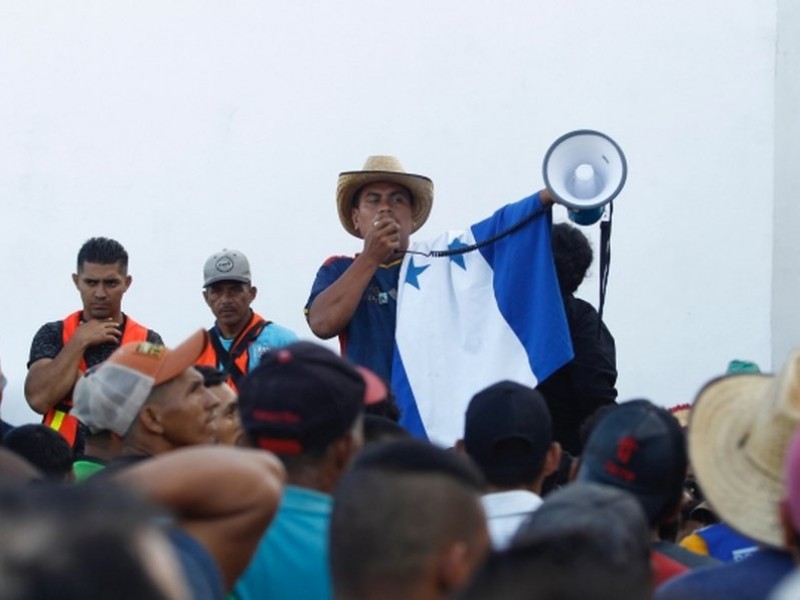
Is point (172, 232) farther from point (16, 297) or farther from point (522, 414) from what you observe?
point (522, 414)

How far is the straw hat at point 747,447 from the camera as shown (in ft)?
7.95

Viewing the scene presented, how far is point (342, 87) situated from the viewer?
6.45m

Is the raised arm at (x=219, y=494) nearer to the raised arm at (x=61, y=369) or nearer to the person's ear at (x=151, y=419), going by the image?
the person's ear at (x=151, y=419)

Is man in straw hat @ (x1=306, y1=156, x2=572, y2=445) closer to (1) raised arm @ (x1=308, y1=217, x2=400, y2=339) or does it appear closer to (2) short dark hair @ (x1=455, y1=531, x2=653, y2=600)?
(1) raised arm @ (x1=308, y1=217, x2=400, y2=339)

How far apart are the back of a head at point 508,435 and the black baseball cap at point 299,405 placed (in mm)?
536

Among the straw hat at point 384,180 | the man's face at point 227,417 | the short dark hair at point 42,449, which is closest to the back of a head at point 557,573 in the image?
the man's face at point 227,417

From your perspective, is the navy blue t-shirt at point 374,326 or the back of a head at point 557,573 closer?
the back of a head at point 557,573

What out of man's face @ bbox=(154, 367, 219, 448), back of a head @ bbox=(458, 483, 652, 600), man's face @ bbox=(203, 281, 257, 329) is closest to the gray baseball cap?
man's face @ bbox=(203, 281, 257, 329)

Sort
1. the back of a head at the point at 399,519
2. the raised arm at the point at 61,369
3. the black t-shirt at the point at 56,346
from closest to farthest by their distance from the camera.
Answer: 1. the back of a head at the point at 399,519
2. the raised arm at the point at 61,369
3. the black t-shirt at the point at 56,346

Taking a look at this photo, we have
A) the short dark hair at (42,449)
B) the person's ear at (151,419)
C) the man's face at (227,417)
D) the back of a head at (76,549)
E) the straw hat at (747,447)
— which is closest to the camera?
the back of a head at (76,549)

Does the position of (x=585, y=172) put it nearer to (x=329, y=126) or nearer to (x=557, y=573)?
(x=329, y=126)

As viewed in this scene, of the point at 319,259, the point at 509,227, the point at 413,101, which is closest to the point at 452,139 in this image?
the point at 413,101

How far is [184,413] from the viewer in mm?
3393

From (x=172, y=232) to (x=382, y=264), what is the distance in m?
1.70
